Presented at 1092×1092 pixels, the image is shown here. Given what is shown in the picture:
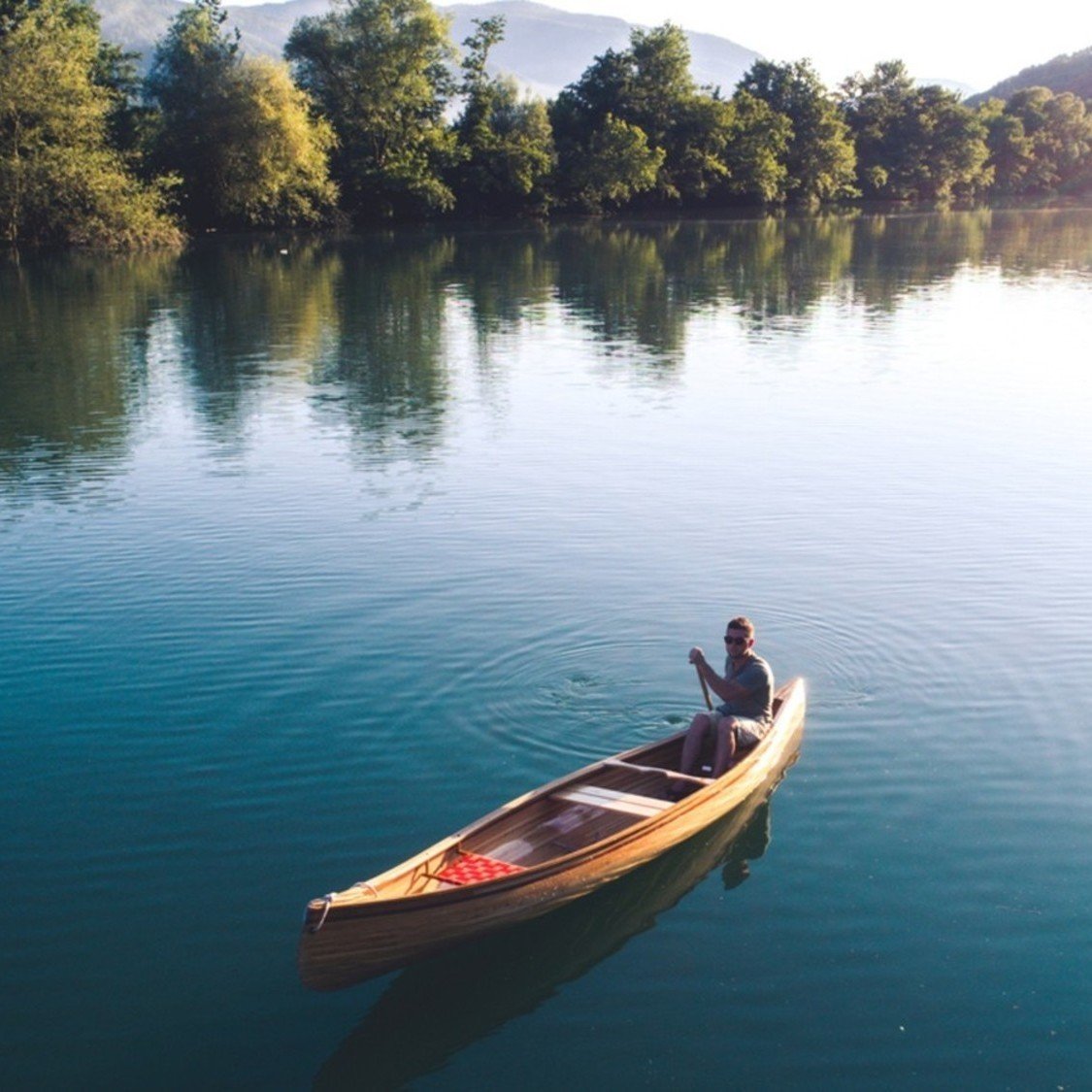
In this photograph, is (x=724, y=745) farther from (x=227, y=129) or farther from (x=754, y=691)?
(x=227, y=129)

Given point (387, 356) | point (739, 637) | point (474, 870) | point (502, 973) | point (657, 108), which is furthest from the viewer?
point (657, 108)

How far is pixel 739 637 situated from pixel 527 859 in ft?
11.2

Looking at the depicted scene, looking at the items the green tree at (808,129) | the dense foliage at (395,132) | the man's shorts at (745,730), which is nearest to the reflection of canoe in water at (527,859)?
the man's shorts at (745,730)

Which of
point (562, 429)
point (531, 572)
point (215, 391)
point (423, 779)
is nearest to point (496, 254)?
point (215, 391)

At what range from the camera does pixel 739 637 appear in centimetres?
1217

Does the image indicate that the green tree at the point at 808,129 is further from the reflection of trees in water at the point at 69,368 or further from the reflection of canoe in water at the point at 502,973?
the reflection of canoe in water at the point at 502,973

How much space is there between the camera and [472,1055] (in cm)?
860

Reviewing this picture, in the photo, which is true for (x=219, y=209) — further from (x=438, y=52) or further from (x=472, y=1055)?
(x=472, y=1055)

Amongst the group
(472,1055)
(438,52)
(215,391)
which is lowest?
(472,1055)

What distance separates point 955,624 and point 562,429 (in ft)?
44.4

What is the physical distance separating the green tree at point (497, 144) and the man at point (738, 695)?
8713 cm

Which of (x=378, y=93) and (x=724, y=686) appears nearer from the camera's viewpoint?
(x=724, y=686)

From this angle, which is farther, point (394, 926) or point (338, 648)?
point (338, 648)

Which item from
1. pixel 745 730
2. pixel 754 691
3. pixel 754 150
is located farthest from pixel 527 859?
pixel 754 150
